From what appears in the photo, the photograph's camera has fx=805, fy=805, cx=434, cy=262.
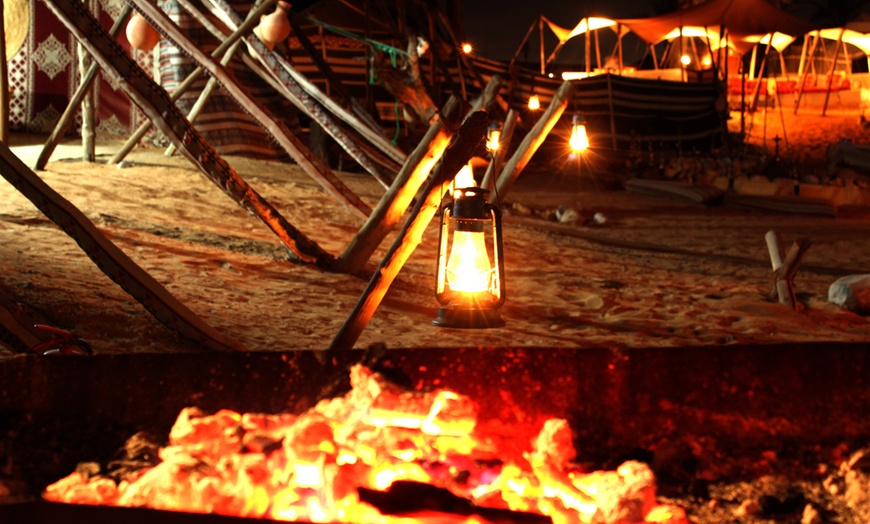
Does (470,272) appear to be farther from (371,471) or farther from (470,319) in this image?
(371,471)

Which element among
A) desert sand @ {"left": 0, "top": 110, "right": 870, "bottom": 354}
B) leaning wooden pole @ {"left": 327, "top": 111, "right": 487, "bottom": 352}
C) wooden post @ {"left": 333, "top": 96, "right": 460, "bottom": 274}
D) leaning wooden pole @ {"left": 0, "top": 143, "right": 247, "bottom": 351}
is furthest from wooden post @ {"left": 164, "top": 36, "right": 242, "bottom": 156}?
leaning wooden pole @ {"left": 327, "top": 111, "right": 487, "bottom": 352}

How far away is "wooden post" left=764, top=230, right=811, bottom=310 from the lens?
5.06 m

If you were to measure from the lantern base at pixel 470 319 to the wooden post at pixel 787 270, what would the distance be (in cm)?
316

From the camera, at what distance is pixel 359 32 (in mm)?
12922

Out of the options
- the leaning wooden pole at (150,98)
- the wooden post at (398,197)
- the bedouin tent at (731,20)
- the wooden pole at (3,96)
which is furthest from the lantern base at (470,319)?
the bedouin tent at (731,20)

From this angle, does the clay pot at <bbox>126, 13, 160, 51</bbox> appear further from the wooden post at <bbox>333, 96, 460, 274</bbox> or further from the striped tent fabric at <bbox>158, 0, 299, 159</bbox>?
the wooden post at <bbox>333, 96, 460, 274</bbox>

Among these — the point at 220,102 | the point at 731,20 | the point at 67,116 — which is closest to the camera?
the point at 67,116

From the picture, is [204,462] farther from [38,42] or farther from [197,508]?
[38,42]

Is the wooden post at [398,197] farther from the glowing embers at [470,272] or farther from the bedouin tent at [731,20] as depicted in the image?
the bedouin tent at [731,20]

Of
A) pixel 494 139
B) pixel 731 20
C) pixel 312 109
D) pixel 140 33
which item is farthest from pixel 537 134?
pixel 731 20

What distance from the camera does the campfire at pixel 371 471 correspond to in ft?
6.52

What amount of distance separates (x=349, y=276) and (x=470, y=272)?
274 centimetres

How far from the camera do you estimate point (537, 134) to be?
708cm

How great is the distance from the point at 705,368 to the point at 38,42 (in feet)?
34.9
